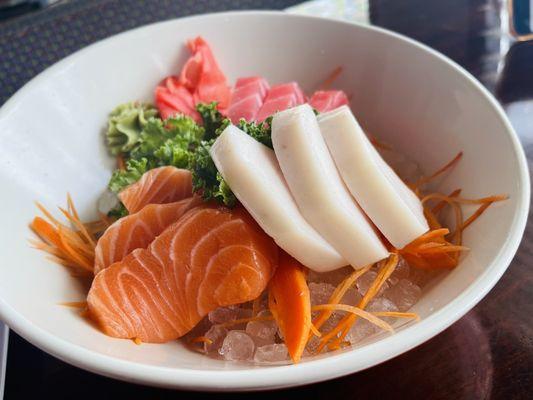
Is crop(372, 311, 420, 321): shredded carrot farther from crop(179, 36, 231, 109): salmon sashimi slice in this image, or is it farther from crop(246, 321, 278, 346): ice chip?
crop(179, 36, 231, 109): salmon sashimi slice

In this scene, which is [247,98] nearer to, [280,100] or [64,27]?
[280,100]

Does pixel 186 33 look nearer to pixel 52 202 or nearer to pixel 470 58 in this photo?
pixel 52 202

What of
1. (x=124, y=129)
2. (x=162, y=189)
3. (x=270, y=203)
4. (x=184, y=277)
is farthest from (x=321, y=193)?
(x=124, y=129)

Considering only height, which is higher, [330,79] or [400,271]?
[330,79]

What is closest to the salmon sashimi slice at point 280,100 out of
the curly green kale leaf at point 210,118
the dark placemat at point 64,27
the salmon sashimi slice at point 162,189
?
the curly green kale leaf at point 210,118

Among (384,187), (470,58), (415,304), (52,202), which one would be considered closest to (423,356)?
(415,304)

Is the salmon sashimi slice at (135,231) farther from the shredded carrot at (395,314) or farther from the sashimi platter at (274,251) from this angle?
the shredded carrot at (395,314)
